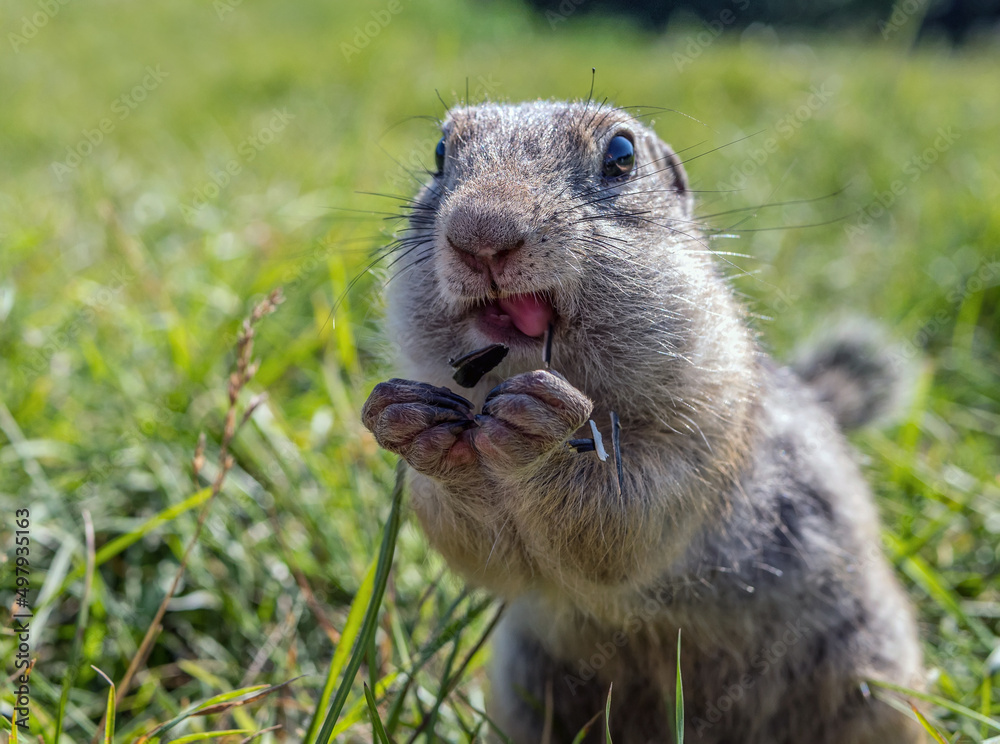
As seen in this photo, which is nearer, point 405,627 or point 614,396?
point 614,396

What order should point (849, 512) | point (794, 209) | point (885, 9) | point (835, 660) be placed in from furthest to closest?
point (885, 9) → point (794, 209) → point (849, 512) → point (835, 660)

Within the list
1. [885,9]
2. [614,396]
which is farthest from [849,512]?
[885,9]

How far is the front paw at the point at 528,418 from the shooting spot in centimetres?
187

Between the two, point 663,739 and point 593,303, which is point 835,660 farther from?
point 593,303

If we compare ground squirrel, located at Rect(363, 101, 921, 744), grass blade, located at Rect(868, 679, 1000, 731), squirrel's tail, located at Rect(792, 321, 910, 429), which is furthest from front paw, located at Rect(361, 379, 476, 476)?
squirrel's tail, located at Rect(792, 321, 910, 429)

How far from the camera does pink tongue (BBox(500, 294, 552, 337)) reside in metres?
2.15

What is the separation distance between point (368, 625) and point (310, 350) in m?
2.22

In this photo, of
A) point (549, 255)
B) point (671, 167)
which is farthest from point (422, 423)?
point (671, 167)

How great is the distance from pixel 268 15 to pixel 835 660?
12.5 m

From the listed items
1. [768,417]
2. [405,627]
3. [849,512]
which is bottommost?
[405,627]

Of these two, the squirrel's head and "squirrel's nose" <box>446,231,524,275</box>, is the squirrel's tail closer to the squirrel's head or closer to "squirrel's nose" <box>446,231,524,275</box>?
the squirrel's head

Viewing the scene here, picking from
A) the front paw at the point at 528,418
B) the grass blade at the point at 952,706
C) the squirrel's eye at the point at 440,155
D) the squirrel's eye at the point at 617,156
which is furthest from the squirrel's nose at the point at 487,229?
the grass blade at the point at 952,706

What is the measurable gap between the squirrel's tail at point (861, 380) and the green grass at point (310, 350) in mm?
307

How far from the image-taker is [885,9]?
12.3m
